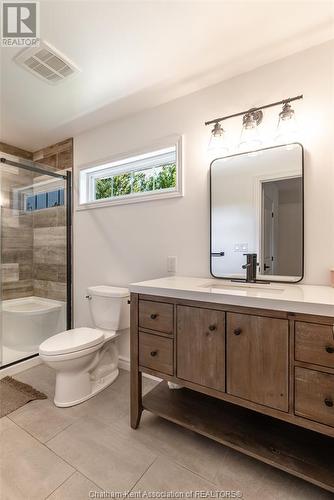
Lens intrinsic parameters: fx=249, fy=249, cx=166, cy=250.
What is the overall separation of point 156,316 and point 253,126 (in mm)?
1375

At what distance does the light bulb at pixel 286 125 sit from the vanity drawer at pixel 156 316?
4.22ft

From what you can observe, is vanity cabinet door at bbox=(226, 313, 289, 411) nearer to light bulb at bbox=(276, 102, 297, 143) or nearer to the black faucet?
the black faucet

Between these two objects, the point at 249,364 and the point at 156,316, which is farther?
the point at 156,316

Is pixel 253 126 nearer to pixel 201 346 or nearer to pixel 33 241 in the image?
pixel 201 346

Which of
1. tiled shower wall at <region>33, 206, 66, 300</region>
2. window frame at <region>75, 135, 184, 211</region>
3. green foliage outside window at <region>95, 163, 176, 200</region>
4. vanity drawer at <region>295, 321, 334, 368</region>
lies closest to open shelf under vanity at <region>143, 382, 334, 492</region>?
vanity drawer at <region>295, 321, 334, 368</region>

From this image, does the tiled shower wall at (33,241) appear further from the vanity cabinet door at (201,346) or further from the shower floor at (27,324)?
the vanity cabinet door at (201,346)

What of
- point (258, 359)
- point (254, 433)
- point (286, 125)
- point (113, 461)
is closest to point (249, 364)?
point (258, 359)

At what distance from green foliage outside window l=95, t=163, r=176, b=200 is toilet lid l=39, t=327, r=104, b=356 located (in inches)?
53.8

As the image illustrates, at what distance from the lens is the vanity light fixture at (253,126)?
5.06 feet

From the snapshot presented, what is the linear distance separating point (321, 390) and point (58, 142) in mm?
3251

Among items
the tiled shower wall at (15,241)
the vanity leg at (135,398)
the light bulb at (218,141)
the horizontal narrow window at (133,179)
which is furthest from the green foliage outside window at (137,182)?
the vanity leg at (135,398)

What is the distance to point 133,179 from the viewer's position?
2.48m

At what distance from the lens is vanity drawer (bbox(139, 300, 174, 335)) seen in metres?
1.42

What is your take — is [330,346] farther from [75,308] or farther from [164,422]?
[75,308]
